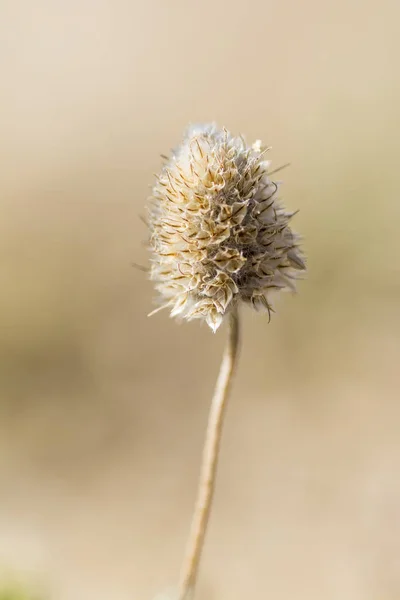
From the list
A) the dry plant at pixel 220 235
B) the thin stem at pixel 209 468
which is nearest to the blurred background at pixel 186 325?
the thin stem at pixel 209 468

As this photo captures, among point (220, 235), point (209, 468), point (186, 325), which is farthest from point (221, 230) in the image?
point (186, 325)

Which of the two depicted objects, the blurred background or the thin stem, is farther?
the blurred background

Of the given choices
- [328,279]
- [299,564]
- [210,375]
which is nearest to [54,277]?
[210,375]

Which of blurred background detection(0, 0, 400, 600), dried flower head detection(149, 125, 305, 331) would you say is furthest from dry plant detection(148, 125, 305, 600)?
blurred background detection(0, 0, 400, 600)

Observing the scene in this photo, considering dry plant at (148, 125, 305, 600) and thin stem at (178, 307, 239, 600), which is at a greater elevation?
dry plant at (148, 125, 305, 600)

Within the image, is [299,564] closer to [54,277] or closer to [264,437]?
[264,437]

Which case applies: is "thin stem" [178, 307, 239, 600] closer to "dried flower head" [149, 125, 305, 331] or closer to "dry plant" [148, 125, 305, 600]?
"dry plant" [148, 125, 305, 600]
